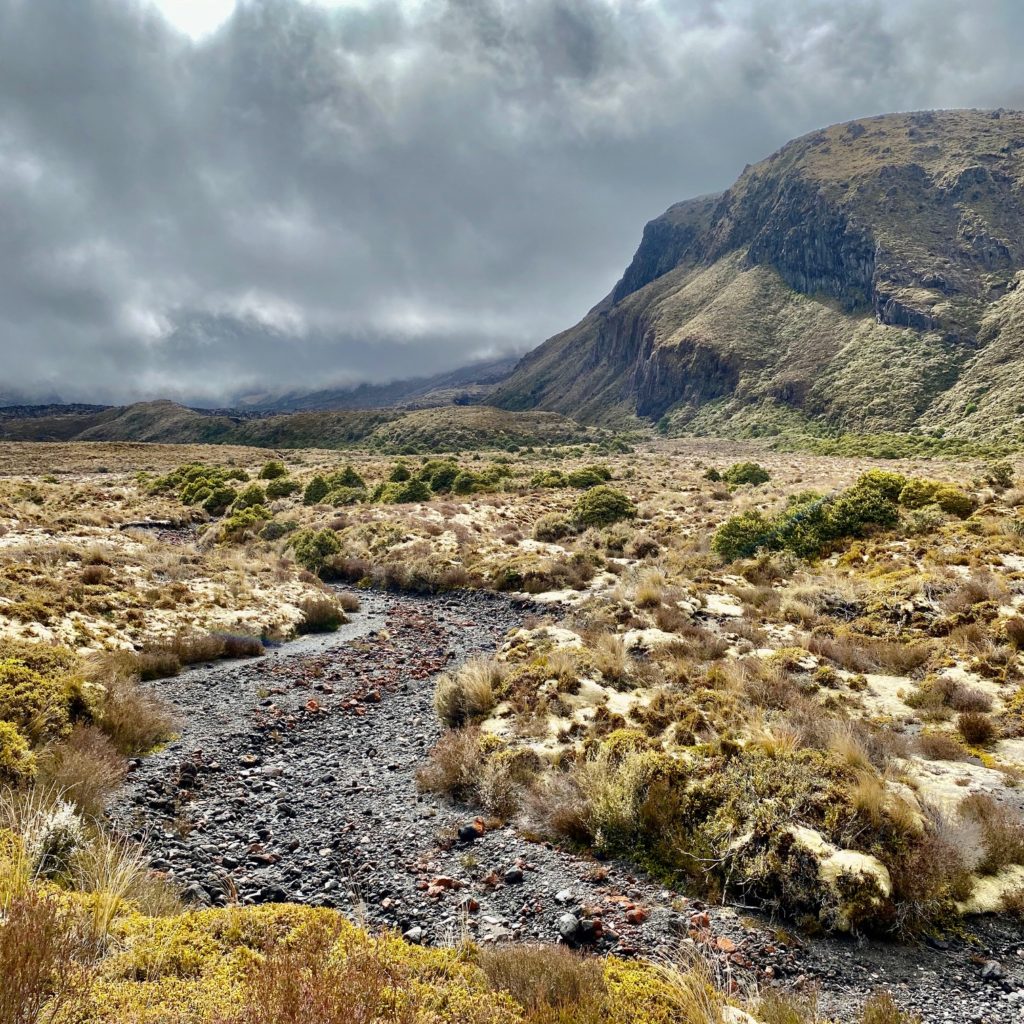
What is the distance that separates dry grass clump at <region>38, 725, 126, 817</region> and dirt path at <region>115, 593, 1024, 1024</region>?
1.13 ft

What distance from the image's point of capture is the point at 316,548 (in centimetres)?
2630

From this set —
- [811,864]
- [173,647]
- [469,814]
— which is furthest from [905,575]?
[173,647]

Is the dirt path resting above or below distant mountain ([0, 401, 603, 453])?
below

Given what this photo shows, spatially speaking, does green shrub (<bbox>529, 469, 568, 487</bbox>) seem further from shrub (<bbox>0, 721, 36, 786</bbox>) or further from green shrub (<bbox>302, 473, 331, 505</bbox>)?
shrub (<bbox>0, 721, 36, 786</bbox>)

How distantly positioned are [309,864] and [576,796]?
3302 millimetres

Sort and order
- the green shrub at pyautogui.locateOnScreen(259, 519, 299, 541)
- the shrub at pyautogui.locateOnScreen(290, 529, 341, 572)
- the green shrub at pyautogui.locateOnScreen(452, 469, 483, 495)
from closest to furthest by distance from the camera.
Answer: the shrub at pyautogui.locateOnScreen(290, 529, 341, 572), the green shrub at pyautogui.locateOnScreen(259, 519, 299, 541), the green shrub at pyautogui.locateOnScreen(452, 469, 483, 495)

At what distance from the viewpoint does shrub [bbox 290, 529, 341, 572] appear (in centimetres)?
2567

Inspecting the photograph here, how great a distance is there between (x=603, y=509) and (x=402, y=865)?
22599 millimetres

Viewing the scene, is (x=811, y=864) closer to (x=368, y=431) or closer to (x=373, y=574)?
(x=373, y=574)

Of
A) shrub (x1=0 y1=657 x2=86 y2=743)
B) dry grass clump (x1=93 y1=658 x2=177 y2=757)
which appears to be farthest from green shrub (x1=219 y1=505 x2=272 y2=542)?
shrub (x1=0 y1=657 x2=86 y2=743)

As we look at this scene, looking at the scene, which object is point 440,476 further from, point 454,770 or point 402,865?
point 402,865

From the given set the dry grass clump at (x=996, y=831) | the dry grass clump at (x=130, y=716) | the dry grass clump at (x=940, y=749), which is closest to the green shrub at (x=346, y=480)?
the dry grass clump at (x=130, y=716)

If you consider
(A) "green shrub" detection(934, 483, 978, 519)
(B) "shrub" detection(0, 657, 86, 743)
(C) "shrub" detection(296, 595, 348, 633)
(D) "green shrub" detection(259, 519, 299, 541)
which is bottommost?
(C) "shrub" detection(296, 595, 348, 633)

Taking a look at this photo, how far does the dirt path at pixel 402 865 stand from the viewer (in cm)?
473
